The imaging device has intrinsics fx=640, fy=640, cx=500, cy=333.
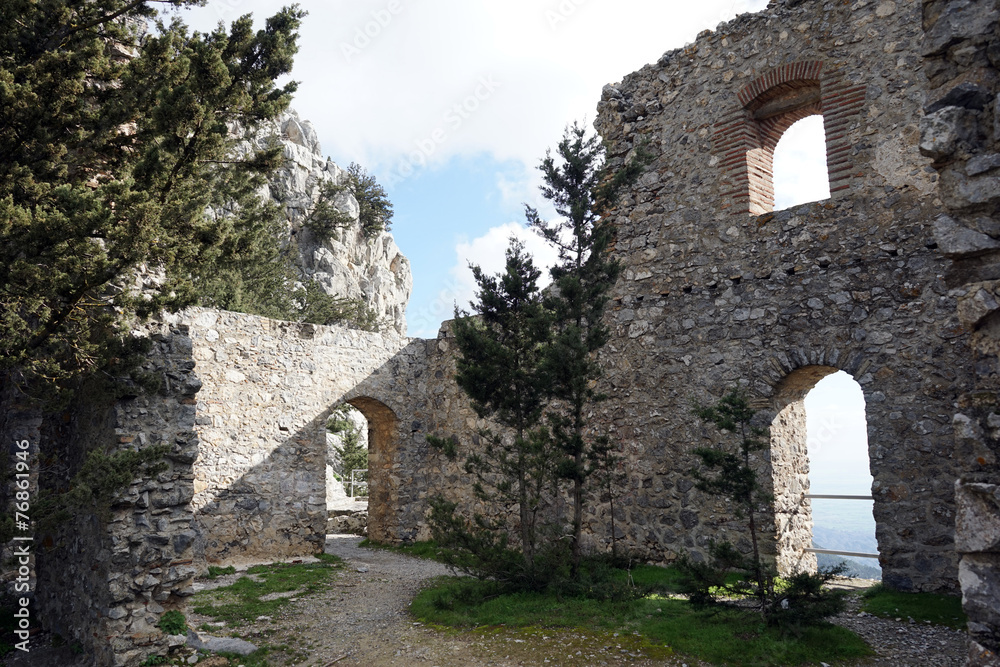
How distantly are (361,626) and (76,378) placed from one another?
3727mm

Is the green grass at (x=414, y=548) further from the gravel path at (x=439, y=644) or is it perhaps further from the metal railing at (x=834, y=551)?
the metal railing at (x=834, y=551)

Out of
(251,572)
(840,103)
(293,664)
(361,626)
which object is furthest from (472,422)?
→ (840,103)

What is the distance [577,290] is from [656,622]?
3.71 meters

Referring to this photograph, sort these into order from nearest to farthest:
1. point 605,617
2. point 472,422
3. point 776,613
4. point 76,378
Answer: point 776,613
point 76,378
point 605,617
point 472,422

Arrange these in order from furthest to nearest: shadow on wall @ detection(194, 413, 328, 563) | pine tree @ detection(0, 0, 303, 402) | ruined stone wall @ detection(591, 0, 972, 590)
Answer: shadow on wall @ detection(194, 413, 328, 563) → ruined stone wall @ detection(591, 0, 972, 590) → pine tree @ detection(0, 0, 303, 402)

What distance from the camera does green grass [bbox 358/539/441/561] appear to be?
11695mm

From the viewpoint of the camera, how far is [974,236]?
11.1 feet

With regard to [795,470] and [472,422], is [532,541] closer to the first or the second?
[795,470]

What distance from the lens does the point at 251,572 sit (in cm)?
955

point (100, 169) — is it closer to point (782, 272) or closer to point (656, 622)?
point (656, 622)

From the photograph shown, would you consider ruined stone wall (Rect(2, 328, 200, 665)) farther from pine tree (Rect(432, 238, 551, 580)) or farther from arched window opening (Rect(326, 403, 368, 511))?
arched window opening (Rect(326, 403, 368, 511))

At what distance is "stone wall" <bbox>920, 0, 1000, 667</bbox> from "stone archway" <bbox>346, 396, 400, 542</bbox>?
10.6 m

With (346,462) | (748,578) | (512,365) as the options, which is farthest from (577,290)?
(346,462)

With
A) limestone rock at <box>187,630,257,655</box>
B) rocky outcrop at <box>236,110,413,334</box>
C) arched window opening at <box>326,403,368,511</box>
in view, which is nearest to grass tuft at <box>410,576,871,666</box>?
limestone rock at <box>187,630,257,655</box>
